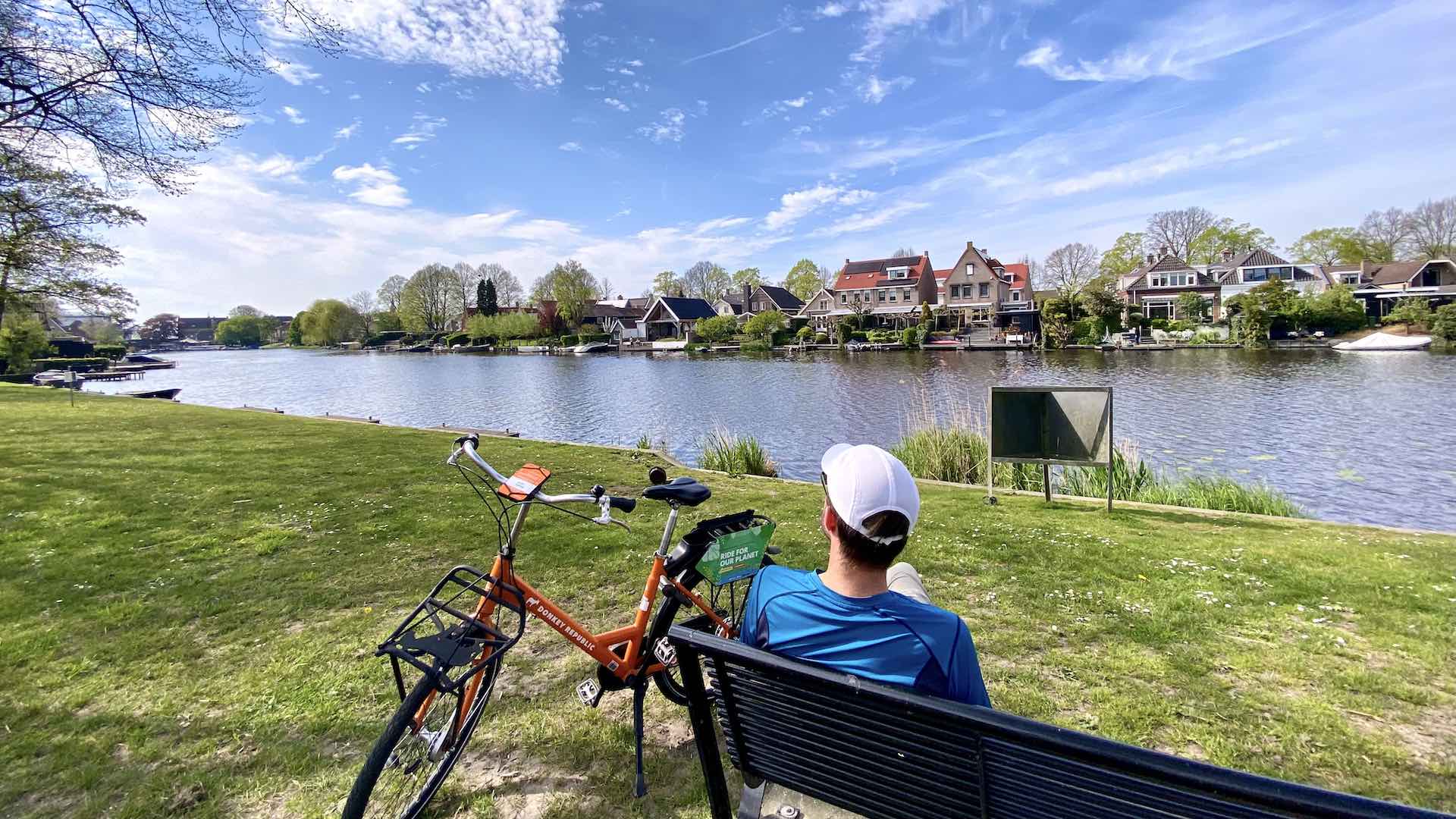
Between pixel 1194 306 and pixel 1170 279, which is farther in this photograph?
pixel 1170 279

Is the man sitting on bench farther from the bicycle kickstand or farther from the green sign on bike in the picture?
the bicycle kickstand

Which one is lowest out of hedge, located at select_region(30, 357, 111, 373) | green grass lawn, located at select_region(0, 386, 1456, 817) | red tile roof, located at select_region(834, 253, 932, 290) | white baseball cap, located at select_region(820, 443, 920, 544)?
green grass lawn, located at select_region(0, 386, 1456, 817)

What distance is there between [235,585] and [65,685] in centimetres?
150

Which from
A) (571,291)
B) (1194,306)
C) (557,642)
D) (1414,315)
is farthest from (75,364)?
(1414,315)

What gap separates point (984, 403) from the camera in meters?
21.8

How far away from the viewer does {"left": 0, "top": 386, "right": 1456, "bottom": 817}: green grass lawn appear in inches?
114

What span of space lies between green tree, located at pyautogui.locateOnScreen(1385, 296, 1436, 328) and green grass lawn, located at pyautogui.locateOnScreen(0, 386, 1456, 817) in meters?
59.1

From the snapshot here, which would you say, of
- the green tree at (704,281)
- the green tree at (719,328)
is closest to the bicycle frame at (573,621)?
the green tree at (719,328)

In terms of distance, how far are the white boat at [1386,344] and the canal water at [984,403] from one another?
2.99m

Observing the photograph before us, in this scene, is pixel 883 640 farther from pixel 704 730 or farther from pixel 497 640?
pixel 497 640

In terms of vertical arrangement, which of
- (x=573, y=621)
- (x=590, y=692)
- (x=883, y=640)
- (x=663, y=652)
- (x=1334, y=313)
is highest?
(x=1334, y=313)

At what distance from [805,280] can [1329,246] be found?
2603 inches

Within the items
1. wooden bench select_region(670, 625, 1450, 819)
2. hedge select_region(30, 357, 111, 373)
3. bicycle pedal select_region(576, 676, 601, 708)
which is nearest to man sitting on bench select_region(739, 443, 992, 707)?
wooden bench select_region(670, 625, 1450, 819)

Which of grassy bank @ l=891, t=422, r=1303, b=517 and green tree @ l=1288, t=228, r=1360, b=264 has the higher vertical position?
green tree @ l=1288, t=228, r=1360, b=264
